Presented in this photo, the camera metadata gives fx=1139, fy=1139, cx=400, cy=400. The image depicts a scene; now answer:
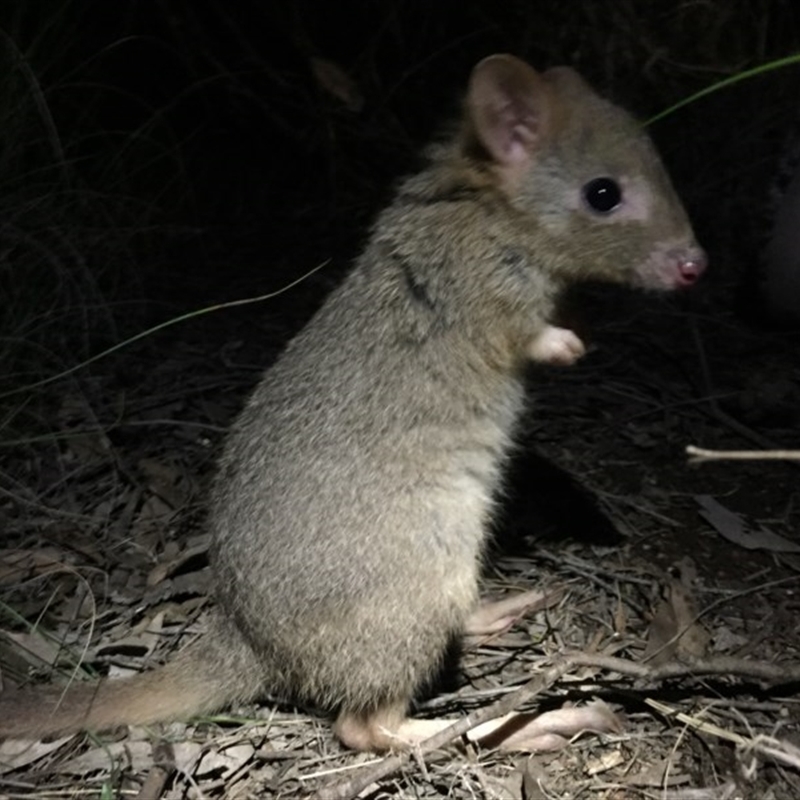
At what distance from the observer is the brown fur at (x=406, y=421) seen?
324 cm

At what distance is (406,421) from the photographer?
3432 mm

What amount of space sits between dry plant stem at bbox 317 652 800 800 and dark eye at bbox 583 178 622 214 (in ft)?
4.38

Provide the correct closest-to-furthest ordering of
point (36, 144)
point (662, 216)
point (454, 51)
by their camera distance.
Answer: point (662, 216) → point (36, 144) → point (454, 51)

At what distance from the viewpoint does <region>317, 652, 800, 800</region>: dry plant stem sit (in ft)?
10.1

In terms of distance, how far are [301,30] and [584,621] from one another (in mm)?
3828

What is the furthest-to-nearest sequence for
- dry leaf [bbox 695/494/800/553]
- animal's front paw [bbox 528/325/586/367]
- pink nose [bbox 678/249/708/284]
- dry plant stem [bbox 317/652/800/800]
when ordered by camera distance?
dry leaf [bbox 695/494/800/553]
animal's front paw [bbox 528/325/586/367]
pink nose [bbox 678/249/708/284]
dry plant stem [bbox 317/652/800/800]

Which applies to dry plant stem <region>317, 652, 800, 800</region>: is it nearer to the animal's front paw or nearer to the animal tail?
the animal tail

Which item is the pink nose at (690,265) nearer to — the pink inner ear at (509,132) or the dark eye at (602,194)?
the dark eye at (602,194)

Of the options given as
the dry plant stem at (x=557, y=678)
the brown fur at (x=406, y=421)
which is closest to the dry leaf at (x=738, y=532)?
the dry plant stem at (x=557, y=678)

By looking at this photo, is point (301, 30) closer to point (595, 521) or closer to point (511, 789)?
point (595, 521)

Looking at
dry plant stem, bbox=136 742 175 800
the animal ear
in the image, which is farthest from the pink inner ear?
dry plant stem, bbox=136 742 175 800

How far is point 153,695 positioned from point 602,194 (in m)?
2.00

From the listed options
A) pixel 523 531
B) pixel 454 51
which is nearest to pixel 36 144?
pixel 454 51

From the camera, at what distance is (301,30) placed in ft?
20.4
